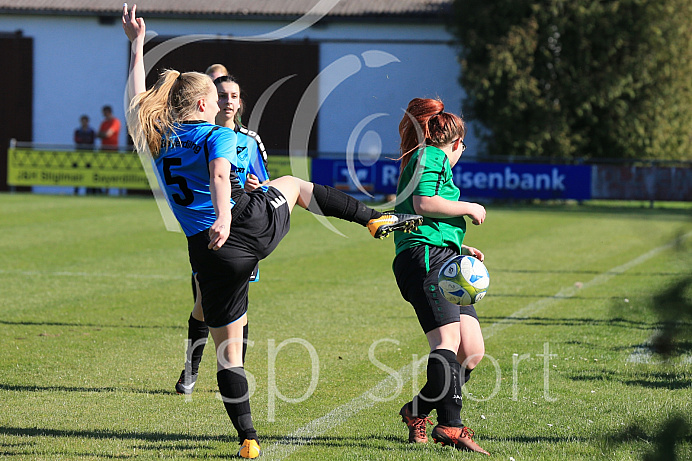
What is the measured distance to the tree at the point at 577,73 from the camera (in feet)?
95.2

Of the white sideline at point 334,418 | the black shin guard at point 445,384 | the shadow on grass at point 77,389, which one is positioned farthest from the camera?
the shadow on grass at point 77,389

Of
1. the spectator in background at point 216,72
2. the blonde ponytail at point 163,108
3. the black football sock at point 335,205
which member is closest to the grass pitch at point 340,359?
the black football sock at point 335,205

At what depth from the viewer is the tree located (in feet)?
95.2

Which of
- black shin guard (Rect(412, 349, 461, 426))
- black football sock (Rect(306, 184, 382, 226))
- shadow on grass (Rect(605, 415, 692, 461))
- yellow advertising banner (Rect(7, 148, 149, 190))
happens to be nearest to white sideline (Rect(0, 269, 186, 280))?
black football sock (Rect(306, 184, 382, 226))

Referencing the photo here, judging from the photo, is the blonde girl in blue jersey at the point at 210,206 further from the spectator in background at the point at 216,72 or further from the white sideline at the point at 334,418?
the spectator in background at the point at 216,72

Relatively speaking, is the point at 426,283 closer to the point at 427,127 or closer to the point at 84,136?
the point at 427,127

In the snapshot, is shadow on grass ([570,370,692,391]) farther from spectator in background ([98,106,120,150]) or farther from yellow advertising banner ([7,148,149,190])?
spectator in background ([98,106,120,150])

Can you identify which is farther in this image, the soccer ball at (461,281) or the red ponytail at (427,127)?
the red ponytail at (427,127)

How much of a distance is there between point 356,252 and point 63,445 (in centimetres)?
945

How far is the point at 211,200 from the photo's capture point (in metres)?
4.14

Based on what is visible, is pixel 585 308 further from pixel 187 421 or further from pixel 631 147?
pixel 631 147

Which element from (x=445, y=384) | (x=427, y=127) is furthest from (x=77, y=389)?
(x=427, y=127)

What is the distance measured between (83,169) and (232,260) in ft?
72.5

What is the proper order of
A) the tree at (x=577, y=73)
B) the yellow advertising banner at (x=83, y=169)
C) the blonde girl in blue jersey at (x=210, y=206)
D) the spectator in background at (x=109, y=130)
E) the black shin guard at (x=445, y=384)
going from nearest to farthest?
the blonde girl in blue jersey at (x=210, y=206) → the black shin guard at (x=445, y=384) → the yellow advertising banner at (x=83, y=169) → the spectator in background at (x=109, y=130) → the tree at (x=577, y=73)
